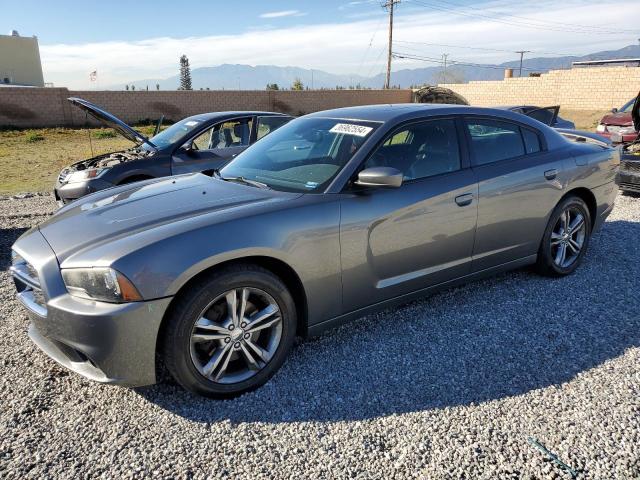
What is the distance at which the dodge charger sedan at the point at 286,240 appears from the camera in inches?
102

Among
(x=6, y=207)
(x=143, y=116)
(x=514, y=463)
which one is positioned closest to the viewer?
(x=514, y=463)

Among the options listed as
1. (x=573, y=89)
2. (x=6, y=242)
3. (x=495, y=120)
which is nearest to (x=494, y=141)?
(x=495, y=120)

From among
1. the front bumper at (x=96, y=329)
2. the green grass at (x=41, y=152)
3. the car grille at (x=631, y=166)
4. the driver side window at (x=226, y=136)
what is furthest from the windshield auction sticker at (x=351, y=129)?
the green grass at (x=41, y=152)

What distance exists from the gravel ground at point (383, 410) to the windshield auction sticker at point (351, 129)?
1.42m

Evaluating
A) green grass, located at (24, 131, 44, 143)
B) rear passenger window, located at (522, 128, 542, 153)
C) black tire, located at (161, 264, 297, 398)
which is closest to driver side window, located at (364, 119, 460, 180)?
rear passenger window, located at (522, 128, 542, 153)

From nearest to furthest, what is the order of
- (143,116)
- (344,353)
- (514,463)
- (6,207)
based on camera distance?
1. (514,463)
2. (344,353)
3. (6,207)
4. (143,116)

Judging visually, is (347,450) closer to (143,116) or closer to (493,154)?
(493,154)

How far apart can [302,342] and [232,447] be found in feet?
3.71

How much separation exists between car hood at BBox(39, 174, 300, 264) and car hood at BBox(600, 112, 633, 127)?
1179cm

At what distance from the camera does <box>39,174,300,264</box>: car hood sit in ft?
9.27

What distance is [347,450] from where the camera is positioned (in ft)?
8.05

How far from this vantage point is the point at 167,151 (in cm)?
682

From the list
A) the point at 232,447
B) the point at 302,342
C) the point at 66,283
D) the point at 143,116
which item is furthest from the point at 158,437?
the point at 143,116

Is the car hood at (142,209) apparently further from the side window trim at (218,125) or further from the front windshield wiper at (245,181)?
the side window trim at (218,125)
